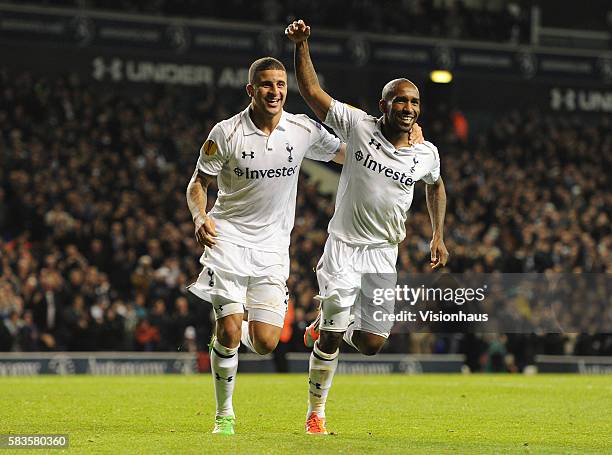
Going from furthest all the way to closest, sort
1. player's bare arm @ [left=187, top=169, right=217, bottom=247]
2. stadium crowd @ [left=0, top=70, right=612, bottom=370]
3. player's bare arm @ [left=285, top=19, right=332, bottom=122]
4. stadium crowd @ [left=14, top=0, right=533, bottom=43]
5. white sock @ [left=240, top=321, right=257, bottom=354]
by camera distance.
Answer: stadium crowd @ [left=14, top=0, right=533, bottom=43]
stadium crowd @ [left=0, top=70, right=612, bottom=370]
white sock @ [left=240, top=321, right=257, bottom=354]
player's bare arm @ [left=285, top=19, right=332, bottom=122]
player's bare arm @ [left=187, top=169, right=217, bottom=247]

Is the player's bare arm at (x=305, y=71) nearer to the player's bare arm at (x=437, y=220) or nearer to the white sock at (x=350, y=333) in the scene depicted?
the player's bare arm at (x=437, y=220)

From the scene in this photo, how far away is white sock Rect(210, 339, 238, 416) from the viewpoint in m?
8.54

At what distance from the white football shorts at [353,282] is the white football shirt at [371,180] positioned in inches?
3.5

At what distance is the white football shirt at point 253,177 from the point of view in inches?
339

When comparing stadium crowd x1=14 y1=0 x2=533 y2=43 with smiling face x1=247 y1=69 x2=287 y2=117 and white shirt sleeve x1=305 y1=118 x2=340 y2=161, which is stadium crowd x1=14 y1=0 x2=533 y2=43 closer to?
white shirt sleeve x1=305 y1=118 x2=340 y2=161

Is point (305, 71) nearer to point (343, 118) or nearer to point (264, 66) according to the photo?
point (264, 66)

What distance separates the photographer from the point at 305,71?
348 inches

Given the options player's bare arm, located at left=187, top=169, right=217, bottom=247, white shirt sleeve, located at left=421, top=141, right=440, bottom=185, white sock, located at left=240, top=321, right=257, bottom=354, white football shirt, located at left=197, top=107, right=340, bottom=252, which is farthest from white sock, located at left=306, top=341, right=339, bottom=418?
white shirt sleeve, located at left=421, top=141, right=440, bottom=185

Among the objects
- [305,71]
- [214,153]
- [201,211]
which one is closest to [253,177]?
[214,153]

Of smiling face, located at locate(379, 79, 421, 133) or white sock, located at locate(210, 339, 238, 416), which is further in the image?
smiling face, located at locate(379, 79, 421, 133)

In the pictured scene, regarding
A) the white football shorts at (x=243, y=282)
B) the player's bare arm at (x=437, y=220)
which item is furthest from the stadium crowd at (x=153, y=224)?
the white football shorts at (x=243, y=282)

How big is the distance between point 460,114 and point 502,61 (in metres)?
2.21

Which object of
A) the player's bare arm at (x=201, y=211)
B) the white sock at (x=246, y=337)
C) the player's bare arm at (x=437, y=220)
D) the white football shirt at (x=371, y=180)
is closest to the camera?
the player's bare arm at (x=201, y=211)

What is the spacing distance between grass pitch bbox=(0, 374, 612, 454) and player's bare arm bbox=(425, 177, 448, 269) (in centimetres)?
138
